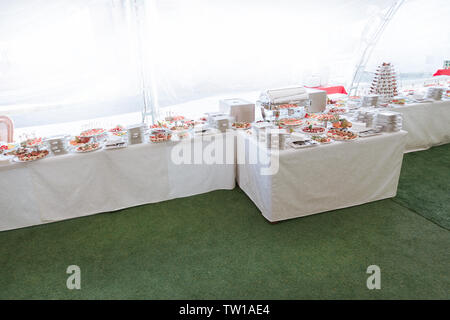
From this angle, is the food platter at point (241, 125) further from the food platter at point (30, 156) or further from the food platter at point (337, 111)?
the food platter at point (30, 156)

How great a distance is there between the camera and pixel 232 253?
2275 mm

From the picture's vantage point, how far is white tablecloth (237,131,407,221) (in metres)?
2.47

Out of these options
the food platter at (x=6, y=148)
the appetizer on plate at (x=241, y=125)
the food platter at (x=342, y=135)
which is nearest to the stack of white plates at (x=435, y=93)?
the food platter at (x=342, y=135)

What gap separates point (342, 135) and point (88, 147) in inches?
85.0

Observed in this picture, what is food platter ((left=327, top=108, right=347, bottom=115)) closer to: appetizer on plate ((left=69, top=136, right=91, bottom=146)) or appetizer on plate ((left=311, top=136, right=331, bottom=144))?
appetizer on plate ((left=311, top=136, right=331, bottom=144))

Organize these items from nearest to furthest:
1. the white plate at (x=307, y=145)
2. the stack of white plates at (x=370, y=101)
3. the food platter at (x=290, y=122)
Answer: the white plate at (x=307, y=145)
the food platter at (x=290, y=122)
the stack of white plates at (x=370, y=101)

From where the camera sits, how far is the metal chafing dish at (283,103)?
319cm

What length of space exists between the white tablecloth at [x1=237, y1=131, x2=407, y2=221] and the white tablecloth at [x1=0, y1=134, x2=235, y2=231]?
0.60 m

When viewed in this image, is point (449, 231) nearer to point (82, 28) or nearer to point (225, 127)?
point (225, 127)

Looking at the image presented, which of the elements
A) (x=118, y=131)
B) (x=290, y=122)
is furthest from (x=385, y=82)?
(x=118, y=131)

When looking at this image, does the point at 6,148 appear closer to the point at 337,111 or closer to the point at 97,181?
the point at 97,181

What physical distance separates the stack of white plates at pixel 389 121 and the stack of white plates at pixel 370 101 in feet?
3.36

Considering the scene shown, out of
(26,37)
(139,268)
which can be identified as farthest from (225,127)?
(26,37)

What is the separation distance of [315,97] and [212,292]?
8.08ft
